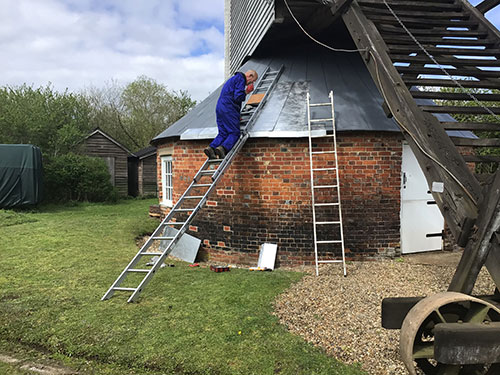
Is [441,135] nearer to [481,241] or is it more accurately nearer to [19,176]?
[481,241]

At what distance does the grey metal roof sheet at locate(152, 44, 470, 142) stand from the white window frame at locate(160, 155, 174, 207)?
3.83ft

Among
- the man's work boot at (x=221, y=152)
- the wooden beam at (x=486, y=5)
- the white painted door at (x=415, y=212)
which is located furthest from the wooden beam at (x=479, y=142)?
the man's work boot at (x=221, y=152)

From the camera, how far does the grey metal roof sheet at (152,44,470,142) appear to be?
7.25 metres

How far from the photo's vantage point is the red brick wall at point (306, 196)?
23.7 ft

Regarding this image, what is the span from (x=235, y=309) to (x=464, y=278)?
2.84 meters

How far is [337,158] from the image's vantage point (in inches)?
283

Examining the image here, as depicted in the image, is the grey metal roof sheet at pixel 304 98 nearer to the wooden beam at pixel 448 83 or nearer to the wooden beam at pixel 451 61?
the wooden beam at pixel 451 61

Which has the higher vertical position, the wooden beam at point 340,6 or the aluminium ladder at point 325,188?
the wooden beam at point 340,6

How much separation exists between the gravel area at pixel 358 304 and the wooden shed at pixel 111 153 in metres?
20.2

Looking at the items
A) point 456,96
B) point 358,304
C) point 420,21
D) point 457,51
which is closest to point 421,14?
point 420,21

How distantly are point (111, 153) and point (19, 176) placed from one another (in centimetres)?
795

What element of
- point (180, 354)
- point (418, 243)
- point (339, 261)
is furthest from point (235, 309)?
point (418, 243)

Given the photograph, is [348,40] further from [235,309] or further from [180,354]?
[180,354]

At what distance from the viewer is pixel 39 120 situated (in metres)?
20.2
